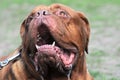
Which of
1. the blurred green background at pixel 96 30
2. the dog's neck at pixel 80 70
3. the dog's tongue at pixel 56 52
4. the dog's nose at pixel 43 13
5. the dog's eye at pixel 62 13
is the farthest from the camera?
the blurred green background at pixel 96 30

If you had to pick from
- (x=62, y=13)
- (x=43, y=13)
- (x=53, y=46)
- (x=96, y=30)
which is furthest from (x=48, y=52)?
(x=96, y=30)

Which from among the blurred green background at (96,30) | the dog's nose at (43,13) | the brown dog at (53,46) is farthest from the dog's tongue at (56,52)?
the blurred green background at (96,30)

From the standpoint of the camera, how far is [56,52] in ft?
20.9

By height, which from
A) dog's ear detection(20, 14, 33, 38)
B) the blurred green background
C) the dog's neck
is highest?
dog's ear detection(20, 14, 33, 38)

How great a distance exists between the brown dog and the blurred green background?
3.38 m

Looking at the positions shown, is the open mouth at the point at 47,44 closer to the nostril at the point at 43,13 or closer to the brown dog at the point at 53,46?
the brown dog at the point at 53,46

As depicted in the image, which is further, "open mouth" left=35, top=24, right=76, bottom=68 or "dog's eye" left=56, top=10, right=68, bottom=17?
"dog's eye" left=56, top=10, right=68, bottom=17

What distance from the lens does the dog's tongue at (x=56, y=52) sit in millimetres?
6301

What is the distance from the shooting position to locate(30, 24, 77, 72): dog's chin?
6.32m

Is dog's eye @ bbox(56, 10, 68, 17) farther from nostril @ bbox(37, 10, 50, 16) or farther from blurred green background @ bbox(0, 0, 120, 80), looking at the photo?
blurred green background @ bbox(0, 0, 120, 80)

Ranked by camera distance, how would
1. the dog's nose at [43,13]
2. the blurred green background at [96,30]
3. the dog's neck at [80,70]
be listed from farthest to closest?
the blurred green background at [96,30], the dog's neck at [80,70], the dog's nose at [43,13]

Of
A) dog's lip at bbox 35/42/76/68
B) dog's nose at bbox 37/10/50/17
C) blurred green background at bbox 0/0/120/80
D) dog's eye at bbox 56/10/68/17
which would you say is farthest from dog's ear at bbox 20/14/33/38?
blurred green background at bbox 0/0/120/80

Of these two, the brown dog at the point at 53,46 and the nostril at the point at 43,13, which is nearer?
the brown dog at the point at 53,46

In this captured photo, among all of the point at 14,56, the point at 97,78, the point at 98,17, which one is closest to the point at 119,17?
the point at 98,17
